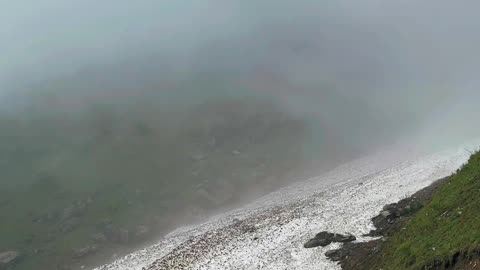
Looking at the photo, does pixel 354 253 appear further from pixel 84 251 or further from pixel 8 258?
pixel 8 258

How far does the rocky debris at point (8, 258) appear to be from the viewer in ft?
257

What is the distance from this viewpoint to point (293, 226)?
4797 centimetres

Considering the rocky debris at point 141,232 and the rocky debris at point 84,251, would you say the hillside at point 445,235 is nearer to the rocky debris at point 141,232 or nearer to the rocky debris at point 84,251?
the rocky debris at point 141,232

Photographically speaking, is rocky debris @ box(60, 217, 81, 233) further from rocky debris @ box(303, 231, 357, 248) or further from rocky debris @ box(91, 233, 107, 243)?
rocky debris @ box(303, 231, 357, 248)

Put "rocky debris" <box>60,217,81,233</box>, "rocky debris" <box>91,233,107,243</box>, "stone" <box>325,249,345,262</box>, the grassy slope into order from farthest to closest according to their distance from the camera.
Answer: "rocky debris" <box>60,217,81,233</box> < "rocky debris" <box>91,233,107,243</box> < "stone" <box>325,249,345,262</box> < the grassy slope

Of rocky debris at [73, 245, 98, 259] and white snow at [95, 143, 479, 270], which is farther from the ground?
rocky debris at [73, 245, 98, 259]

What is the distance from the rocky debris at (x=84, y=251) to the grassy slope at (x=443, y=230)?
5727cm

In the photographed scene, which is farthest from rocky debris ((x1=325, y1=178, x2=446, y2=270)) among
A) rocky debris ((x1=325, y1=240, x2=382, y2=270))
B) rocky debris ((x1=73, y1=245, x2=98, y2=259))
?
rocky debris ((x1=73, y1=245, x2=98, y2=259))

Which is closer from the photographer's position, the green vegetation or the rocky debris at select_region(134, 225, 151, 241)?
the rocky debris at select_region(134, 225, 151, 241)

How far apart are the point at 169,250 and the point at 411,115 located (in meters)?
114

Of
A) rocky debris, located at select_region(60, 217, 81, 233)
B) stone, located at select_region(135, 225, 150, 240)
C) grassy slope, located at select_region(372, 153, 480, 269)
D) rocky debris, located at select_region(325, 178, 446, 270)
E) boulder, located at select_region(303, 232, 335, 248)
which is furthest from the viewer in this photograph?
rocky debris, located at select_region(60, 217, 81, 233)

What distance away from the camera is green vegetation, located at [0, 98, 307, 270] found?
8618 centimetres

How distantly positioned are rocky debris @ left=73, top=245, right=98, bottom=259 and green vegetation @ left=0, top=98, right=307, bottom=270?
0.20m

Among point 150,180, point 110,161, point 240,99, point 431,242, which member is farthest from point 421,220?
point 240,99
